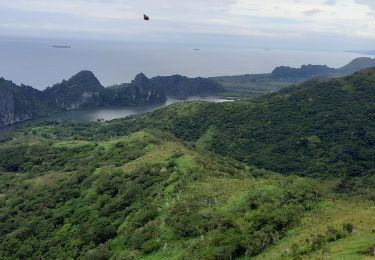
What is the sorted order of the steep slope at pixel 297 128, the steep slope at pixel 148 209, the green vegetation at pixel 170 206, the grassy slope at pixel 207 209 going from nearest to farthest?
the grassy slope at pixel 207 209 → the green vegetation at pixel 170 206 → the steep slope at pixel 148 209 → the steep slope at pixel 297 128

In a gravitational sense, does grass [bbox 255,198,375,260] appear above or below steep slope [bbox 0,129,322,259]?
above

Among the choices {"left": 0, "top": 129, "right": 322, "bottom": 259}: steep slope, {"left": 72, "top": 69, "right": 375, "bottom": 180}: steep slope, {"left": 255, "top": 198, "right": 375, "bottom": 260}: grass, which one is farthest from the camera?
{"left": 72, "top": 69, "right": 375, "bottom": 180}: steep slope

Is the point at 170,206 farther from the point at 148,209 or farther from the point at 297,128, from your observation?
the point at 297,128

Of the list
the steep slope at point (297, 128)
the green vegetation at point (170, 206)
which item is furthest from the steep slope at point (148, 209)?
the steep slope at point (297, 128)

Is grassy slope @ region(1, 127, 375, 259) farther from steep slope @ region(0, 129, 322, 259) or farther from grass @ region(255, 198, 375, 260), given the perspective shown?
steep slope @ region(0, 129, 322, 259)

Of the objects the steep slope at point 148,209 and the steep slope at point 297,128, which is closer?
the steep slope at point 148,209

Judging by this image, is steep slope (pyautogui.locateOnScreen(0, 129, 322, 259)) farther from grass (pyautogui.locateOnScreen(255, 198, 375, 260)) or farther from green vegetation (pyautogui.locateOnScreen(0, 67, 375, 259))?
grass (pyautogui.locateOnScreen(255, 198, 375, 260))

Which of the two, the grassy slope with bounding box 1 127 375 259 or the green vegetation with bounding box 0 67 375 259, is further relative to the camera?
the green vegetation with bounding box 0 67 375 259

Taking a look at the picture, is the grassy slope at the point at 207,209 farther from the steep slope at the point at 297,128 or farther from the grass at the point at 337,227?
the steep slope at the point at 297,128

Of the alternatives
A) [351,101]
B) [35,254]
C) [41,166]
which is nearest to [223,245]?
[35,254]

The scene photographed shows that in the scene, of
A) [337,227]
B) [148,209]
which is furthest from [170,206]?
[337,227]

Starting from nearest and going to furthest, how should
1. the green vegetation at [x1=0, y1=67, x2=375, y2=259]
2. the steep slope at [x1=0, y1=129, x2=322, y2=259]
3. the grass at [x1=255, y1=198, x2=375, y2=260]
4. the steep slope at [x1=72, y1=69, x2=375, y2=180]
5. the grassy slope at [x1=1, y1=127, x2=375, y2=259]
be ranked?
the grass at [x1=255, y1=198, x2=375, y2=260], the grassy slope at [x1=1, y1=127, x2=375, y2=259], the green vegetation at [x1=0, y1=67, x2=375, y2=259], the steep slope at [x1=0, y1=129, x2=322, y2=259], the steep slope at [x1=72, y1=69, x2=375, y2=180]

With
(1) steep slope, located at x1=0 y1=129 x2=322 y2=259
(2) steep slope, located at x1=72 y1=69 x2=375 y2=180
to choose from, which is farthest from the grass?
(2) steep slope, located at x1=72 y1=69 x2=375 y2=180
